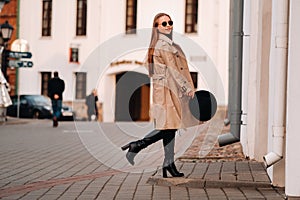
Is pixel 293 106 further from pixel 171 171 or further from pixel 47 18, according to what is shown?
pixel 47 18

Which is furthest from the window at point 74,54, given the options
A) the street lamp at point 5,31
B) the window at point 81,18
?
the street lamp at point 5,31

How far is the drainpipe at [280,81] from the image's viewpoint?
736 cm

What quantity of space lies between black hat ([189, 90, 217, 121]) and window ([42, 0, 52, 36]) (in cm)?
3172

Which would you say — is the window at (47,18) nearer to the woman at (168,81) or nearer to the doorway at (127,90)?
the doorway at (127,90)

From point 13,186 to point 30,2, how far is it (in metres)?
33.3

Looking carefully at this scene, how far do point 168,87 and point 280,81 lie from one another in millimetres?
1347

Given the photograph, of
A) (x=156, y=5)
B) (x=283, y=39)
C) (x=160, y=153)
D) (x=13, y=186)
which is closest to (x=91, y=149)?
(x=160, y=153)

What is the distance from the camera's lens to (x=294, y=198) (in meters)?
6.84

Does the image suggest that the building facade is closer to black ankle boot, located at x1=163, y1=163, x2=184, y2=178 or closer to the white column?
black ankle boot, located at x1=163, y1=163, x2=184, y2=178

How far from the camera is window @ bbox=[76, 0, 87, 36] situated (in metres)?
39.7

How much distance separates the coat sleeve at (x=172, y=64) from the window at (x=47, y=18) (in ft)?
106

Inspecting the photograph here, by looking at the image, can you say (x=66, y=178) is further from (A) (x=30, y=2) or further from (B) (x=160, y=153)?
(A) (x=30, y=2)

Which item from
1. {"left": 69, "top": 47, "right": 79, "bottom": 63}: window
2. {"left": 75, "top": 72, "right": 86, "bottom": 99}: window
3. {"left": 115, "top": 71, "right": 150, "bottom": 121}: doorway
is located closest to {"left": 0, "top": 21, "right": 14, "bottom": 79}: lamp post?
{"left": 115, "top": 71, "right": 150, "bottom": 121}: doorway

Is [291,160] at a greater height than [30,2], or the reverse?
[30,2]
